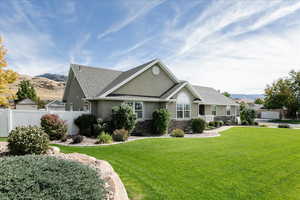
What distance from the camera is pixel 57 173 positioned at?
131 inches

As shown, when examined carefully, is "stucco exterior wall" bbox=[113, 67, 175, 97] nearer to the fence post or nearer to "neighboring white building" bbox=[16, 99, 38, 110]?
the fence post

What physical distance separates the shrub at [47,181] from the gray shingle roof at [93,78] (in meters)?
12.3

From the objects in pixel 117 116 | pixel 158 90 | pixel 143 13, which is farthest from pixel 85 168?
pixel 158 90

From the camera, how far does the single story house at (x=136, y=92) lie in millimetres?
15117

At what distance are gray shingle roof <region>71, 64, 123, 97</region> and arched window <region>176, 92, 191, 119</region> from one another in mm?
7929

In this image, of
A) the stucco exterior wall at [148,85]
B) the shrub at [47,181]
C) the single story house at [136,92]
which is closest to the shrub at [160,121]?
the single story house at [136,92]

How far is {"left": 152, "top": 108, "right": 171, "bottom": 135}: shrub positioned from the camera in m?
15.6

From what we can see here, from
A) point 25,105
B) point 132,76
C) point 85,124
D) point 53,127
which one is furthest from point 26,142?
point 25,105

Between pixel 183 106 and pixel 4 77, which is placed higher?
pixel 4 77

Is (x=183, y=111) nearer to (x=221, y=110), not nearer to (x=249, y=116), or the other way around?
(x=221, y=110)

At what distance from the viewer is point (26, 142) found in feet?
21.2

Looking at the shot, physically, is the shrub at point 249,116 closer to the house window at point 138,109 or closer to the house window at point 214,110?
the house window at point 214,110

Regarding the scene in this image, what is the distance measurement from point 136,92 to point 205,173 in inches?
462

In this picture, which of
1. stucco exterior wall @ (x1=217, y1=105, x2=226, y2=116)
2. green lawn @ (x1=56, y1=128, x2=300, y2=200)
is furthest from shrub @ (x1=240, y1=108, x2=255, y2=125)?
green lawn @ (x1=56, y1=128, x2=300, y2=200)
